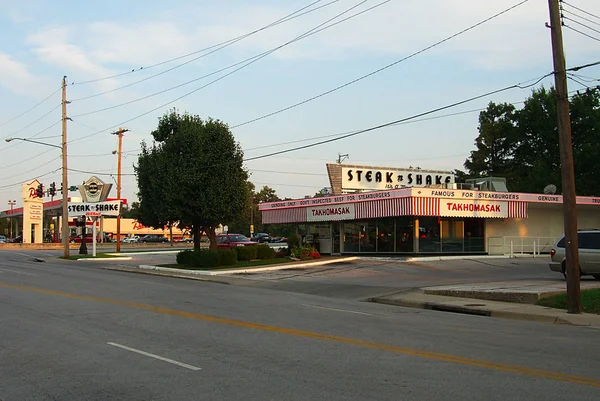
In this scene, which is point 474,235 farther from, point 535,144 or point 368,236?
point 535,144

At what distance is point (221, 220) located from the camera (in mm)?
33156

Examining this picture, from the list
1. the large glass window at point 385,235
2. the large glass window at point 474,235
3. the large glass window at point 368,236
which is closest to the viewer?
the large glass window at point 385,235

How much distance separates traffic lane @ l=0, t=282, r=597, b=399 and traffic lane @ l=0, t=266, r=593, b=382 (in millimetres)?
898

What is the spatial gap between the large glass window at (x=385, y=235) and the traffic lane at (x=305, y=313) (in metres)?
17.0

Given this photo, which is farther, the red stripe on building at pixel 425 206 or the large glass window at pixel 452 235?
the large glass window at pixel 452 235

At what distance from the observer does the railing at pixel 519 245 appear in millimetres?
36781

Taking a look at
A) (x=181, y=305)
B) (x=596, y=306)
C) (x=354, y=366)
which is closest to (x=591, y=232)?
(x=596, y=306)

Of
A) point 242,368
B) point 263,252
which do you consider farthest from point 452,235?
point 242,368

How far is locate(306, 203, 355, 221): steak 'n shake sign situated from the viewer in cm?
3644

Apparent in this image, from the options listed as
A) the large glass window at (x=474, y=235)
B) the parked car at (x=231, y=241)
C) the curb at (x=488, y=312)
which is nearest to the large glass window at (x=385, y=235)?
the large glass window at (x=474, y=235)

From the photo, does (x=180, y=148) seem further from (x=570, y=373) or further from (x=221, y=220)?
(x=570, y=373)

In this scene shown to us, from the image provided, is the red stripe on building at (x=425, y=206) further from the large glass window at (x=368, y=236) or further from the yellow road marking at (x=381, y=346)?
the yellow road marking at (x=381, y=346)

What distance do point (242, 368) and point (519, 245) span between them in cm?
3349

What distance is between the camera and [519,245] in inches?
1483
